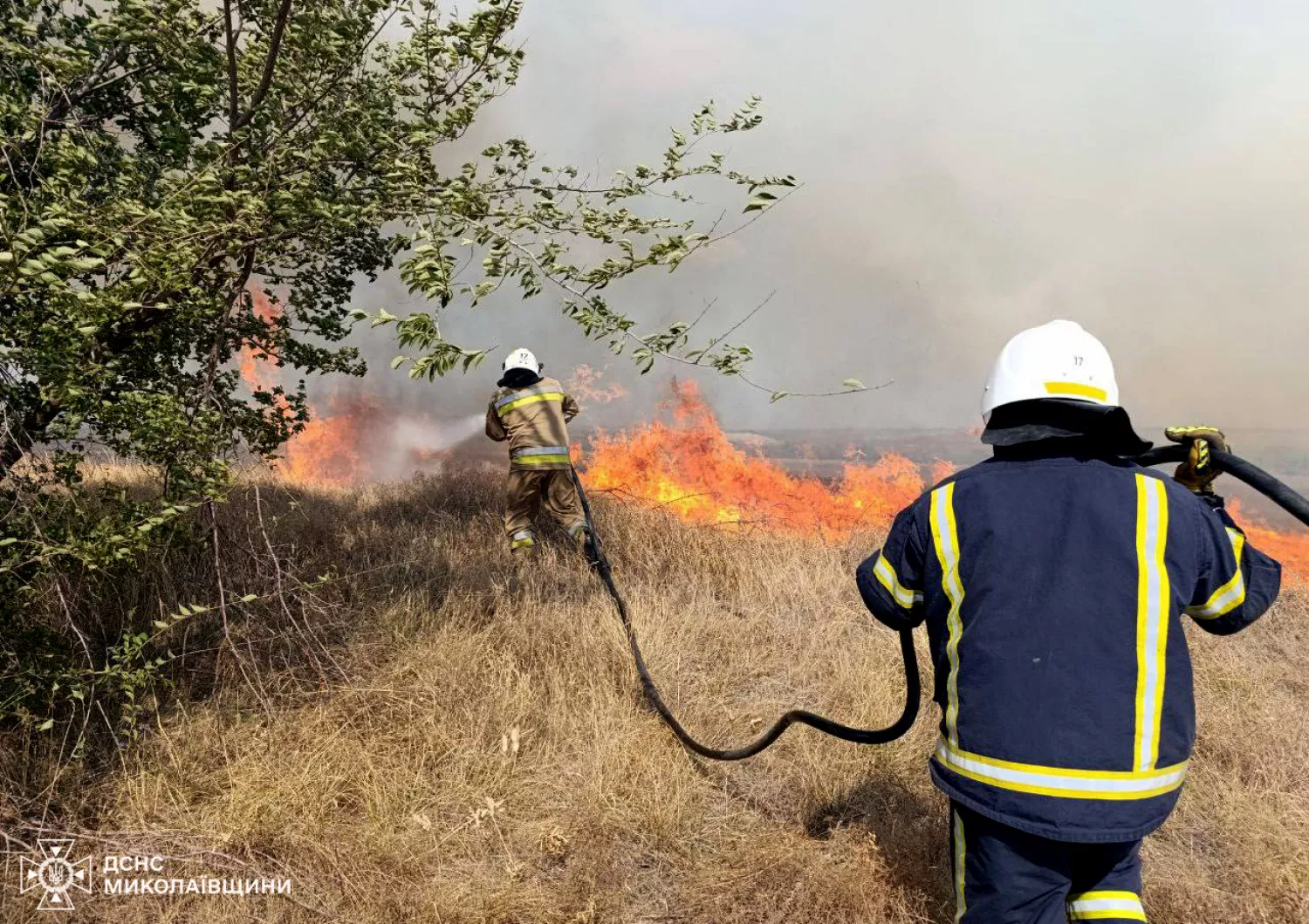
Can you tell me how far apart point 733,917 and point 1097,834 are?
4.59 feet

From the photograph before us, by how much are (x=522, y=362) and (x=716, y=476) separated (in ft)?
11.6

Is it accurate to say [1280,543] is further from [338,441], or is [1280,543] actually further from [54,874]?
[338,441]

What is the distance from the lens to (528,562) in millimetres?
5871

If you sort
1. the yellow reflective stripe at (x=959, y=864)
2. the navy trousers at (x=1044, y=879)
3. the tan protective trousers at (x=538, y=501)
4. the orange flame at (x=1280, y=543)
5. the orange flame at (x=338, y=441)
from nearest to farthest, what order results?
the navy trousers at (x=1044, y=879) < the yellow reflective stripe at (x=959, y=864) < the tan protective trousers at (x=538, y=501) < the orange flame at (x=1280, y=543) < the orange flame at (x=338, y=441)

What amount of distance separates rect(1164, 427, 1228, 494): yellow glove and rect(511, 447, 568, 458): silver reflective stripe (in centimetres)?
535

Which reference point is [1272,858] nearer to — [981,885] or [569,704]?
[981,885]

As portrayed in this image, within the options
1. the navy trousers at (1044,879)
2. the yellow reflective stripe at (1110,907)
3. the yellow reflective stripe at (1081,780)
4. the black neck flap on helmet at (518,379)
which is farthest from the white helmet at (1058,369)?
the black neck flap on helmet at (518,379)

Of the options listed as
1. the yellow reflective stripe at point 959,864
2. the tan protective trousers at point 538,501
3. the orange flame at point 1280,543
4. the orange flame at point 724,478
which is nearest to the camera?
the yellow reflective stripe at point 959,864

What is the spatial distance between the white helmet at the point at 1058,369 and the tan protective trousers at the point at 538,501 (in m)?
5.02

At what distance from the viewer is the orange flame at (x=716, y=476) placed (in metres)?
8.81

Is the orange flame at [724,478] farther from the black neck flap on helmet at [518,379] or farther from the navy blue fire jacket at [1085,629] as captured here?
the navy blue fire jacket at [1085,629]

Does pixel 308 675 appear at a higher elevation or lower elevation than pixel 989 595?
lower

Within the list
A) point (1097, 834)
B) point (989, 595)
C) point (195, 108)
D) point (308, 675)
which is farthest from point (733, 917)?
point (195, 108)

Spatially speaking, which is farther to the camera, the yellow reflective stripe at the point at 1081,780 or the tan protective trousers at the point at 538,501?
the tan protective trousers at the point at 538,501
